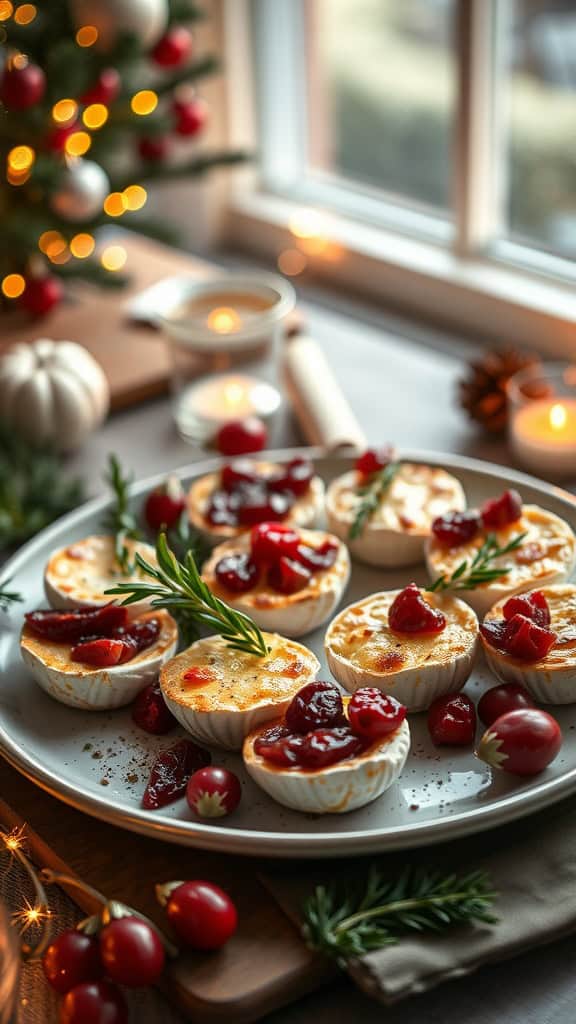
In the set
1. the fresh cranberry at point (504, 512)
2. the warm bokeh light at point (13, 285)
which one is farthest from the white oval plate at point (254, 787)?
the warm bokeh light at point (13, 285)

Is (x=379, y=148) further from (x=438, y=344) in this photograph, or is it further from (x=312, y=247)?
(x=438, y=344)

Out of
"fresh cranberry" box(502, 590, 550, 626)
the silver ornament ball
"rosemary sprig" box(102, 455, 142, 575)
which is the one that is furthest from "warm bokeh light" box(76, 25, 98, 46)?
"fresh cranberry" box(502, 590, 550, 626)

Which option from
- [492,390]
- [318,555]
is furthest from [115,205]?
[318,555]

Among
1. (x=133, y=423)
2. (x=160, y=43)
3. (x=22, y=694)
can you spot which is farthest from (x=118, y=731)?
(x=160, y=43)

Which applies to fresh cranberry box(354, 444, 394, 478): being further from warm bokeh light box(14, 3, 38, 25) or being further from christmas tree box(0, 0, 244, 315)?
warm bokeh light box(14, 3, 38, 25)

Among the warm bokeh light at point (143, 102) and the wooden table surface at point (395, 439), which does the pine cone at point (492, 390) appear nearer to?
the wooden table surface at point (395, 439)

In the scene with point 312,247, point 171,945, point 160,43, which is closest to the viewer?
point 171,945
